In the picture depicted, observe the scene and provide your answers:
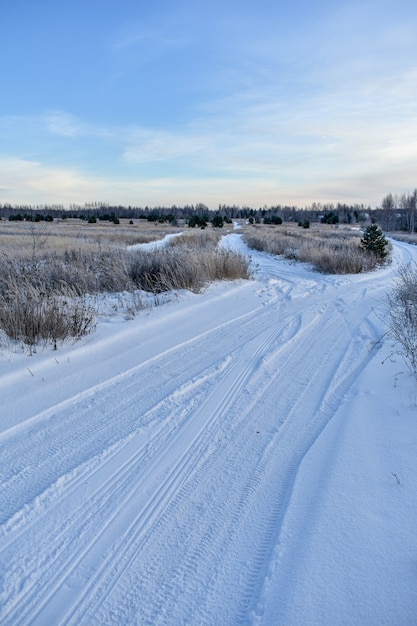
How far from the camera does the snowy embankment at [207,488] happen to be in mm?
1821

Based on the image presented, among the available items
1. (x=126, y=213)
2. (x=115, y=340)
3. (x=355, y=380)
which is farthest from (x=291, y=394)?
(x=126, y=213)

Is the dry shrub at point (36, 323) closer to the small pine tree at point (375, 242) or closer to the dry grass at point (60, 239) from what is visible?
the dry grass at point (60, 239)

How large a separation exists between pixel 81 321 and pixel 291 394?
11.0ft

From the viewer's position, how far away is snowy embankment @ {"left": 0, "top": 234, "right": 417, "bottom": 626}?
1821 mm

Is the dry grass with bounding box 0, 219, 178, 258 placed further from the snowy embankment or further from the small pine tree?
the small pine tree

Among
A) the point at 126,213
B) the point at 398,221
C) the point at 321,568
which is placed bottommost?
the point at 321,568

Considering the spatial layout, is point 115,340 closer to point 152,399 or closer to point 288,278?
point 152,399

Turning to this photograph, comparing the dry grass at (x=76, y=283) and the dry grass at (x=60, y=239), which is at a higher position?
the dry grass at (x=60, y=239)

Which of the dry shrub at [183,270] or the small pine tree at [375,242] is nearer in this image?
the dry shrub at [183,270]

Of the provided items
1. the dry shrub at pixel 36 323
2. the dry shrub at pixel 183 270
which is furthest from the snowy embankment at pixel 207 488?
the dry shrub at pixel 183 270

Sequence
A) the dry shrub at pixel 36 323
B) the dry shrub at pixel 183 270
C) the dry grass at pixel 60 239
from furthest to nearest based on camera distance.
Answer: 1. the dry grass at pixel 60 239
2. the dry shrub at pixel 183 270
3. the dry shrub at pixel 36 323

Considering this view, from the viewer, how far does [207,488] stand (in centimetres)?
258

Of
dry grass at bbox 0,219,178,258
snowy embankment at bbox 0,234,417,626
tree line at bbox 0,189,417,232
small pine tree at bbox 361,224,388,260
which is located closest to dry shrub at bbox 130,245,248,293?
dry grass at bbox 0,219,178,258

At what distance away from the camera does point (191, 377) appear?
4.39 metres
